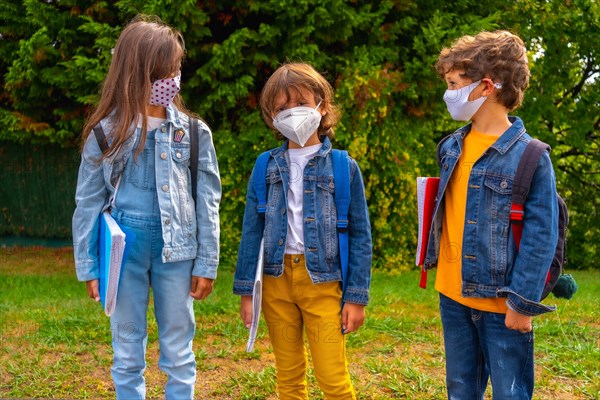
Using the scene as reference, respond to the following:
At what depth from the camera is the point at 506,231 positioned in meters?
2.79

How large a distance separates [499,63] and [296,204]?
3.51 ft

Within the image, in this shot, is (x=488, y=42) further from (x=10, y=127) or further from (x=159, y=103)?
(x=10, y=127)

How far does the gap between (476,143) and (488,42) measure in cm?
42

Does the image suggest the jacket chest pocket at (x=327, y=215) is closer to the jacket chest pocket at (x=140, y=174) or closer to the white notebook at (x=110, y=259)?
the jacket chest pocket at (x=140, y=174)

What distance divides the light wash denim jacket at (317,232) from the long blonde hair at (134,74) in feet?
2.11

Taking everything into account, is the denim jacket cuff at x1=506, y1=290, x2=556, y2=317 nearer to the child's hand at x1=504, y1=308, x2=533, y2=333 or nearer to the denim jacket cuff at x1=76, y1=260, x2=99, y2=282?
the child's hand at x1=504, y1=308, x2=533, y2=333

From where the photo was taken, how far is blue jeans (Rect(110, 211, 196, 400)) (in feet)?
10.2

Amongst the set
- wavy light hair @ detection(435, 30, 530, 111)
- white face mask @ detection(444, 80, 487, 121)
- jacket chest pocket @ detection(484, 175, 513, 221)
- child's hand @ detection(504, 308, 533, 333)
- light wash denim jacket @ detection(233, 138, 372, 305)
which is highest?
wavy light hair @ detection(435, 30, 530, 111)

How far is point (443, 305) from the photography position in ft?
9.99

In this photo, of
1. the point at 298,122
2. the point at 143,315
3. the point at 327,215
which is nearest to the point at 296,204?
the point at 327,215

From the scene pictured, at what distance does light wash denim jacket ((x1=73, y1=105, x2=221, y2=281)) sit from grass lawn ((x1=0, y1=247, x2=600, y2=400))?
1.39m

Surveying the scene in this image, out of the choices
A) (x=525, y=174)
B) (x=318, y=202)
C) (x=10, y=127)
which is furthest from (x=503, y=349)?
(x=10, y=127)

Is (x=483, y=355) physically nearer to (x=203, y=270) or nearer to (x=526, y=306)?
(x=526, y=306)

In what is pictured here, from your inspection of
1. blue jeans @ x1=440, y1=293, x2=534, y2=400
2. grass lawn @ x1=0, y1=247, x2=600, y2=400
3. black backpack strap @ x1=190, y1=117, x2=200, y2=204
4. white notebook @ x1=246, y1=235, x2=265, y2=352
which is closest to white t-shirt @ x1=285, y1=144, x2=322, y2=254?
white notebook @ x1=246, y1=235, x2=265, y2=352
